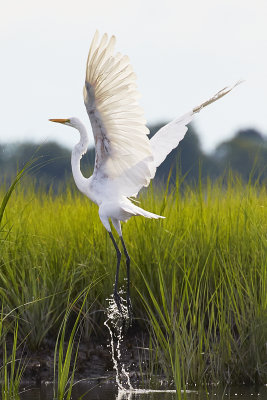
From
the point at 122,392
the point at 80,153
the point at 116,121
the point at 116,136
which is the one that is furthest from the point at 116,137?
the point at 122,392

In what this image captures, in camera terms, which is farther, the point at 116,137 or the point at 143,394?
the point at 116,137

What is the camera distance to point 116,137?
4770 millimetres

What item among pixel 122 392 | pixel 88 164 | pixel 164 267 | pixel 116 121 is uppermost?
pixel 116 121

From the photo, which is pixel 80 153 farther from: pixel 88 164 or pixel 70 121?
pixel 88 164

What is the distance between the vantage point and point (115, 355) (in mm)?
4945

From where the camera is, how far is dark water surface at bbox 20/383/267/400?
3.97m

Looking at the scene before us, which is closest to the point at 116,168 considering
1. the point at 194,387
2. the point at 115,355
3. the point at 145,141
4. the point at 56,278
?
the point at 145,141

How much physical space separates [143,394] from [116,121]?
178 cm

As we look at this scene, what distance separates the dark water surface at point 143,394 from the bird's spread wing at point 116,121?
1.52 m

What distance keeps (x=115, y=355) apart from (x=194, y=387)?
962 millimetres

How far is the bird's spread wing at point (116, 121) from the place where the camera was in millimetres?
4277

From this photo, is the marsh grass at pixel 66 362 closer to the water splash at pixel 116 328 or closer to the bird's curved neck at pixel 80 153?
the water splash at pixel 116 328

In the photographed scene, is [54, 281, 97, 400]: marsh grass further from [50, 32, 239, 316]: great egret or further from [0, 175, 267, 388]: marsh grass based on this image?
[50, 32, 239, 316]: great egret

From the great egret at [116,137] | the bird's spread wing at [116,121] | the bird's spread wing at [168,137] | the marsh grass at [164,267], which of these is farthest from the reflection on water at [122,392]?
the bird's spread wing at [168,137]
